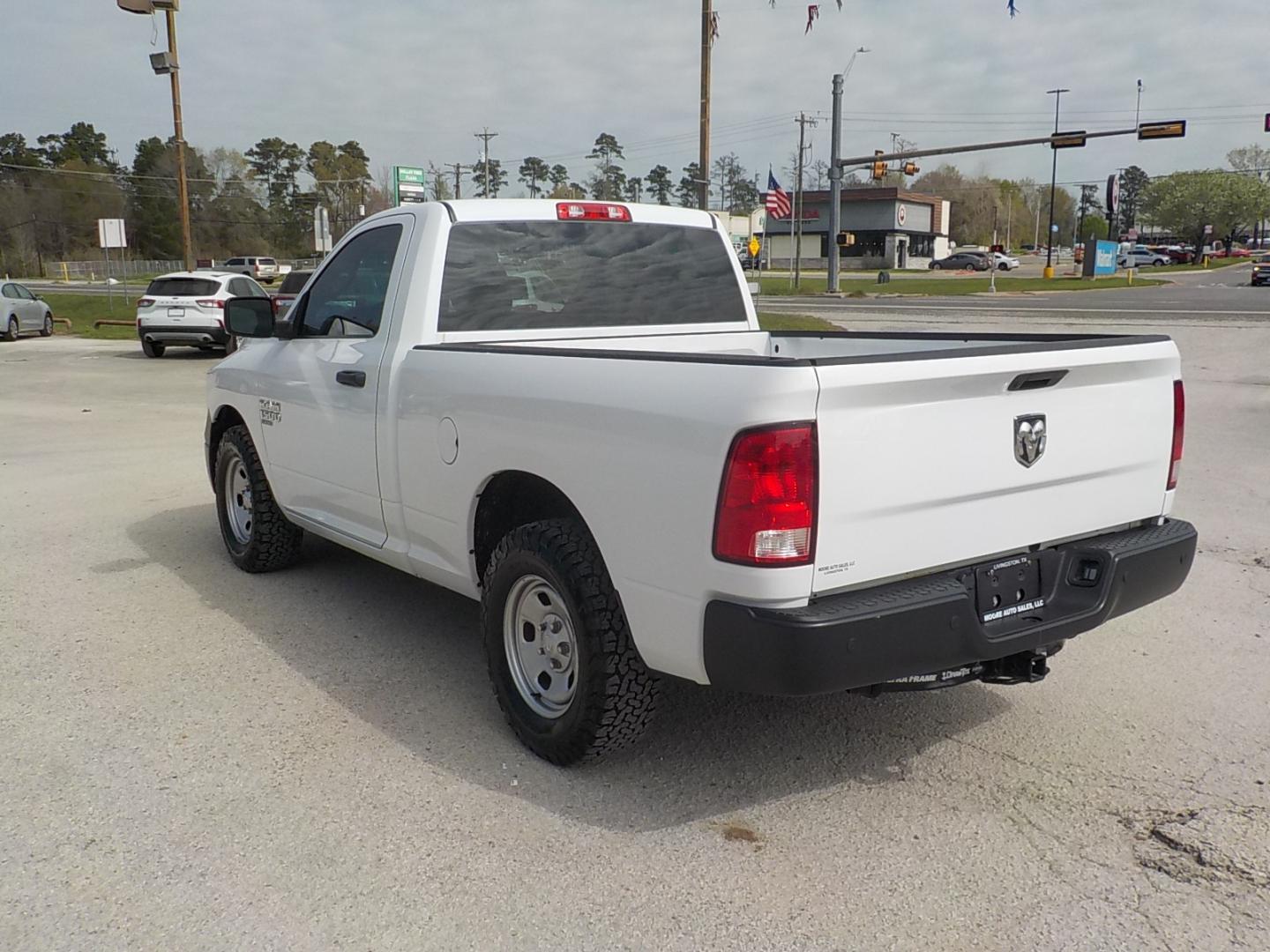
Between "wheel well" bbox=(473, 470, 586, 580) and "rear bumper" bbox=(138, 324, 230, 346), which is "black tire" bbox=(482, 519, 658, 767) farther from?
"rear bumper" bbox=(138, 324, 230, 346)

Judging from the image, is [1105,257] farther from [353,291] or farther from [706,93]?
[353,291]

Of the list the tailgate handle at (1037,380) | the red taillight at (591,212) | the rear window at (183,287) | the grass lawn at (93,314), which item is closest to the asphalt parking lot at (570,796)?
the tailgate handle at (1037,380)

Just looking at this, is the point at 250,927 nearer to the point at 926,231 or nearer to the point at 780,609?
the point at 780,609

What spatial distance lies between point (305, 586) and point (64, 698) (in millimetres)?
1682

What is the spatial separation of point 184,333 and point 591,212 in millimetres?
18019

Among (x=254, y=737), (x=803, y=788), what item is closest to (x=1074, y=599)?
(x=803, y=788)

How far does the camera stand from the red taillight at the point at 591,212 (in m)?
4.98

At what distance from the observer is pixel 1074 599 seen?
348 cm

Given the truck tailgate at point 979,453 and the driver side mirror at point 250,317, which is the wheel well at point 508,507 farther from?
the driver side mirror at point 250,317

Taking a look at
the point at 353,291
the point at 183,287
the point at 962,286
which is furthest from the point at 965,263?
the point at 353,291

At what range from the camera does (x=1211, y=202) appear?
11269cm

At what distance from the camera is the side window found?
479cm

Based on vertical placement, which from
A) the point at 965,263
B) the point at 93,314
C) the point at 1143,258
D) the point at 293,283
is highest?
the point at 1143,258

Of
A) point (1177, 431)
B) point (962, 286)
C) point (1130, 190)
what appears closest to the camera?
point (1177, 431)
